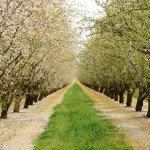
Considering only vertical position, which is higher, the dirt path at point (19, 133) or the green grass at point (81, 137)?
the green grass at point (81, 137)

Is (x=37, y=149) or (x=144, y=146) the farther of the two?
(x=144, y=146)

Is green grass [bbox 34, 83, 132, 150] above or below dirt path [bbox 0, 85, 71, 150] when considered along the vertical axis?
above

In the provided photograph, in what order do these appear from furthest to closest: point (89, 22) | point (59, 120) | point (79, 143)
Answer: point (59, 120)
point (89, 22)
point (79, 143)

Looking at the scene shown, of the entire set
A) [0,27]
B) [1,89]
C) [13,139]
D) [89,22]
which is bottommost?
[13,139]

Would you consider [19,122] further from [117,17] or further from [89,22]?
[117,17]

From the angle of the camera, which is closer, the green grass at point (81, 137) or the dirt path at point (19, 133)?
the green grass at point (81, 137)

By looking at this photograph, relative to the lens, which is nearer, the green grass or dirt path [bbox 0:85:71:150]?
the green grass

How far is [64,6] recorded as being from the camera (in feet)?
101

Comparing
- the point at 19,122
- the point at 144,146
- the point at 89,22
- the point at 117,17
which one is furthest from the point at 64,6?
the point at 144,146

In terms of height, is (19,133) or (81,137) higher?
(81,137)

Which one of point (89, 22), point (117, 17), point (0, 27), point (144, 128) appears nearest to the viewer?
point (0, 27)

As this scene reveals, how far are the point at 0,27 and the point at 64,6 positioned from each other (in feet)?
35.9

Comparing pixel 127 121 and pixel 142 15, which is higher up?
pixel 142 15

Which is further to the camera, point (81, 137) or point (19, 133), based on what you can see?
point (19, 133)
